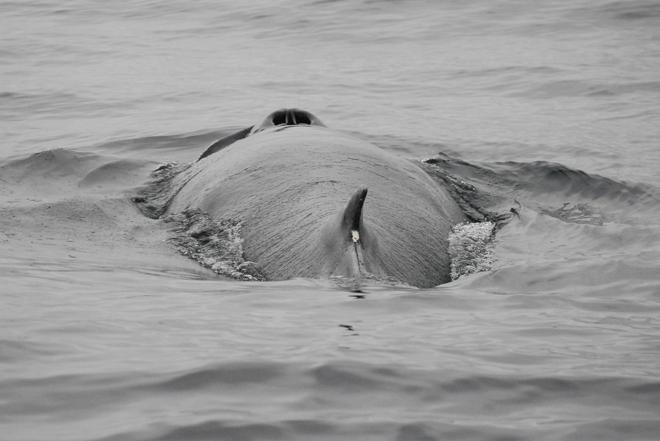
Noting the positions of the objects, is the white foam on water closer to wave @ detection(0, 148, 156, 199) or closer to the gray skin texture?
the gray skin texture

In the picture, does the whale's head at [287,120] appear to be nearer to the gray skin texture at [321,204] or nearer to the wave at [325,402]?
the gray skin texture at [321,204]

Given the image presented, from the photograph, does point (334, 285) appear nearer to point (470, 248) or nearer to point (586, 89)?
point (470, 248)

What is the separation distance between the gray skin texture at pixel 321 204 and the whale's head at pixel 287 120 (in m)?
0.16

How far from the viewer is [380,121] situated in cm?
1530

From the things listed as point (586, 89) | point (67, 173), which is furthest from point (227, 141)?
point (586, 89)

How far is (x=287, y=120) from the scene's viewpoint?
10.5 meters

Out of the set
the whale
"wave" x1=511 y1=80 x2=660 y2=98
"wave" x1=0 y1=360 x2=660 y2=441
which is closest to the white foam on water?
the whale

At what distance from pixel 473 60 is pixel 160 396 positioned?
16.0 m

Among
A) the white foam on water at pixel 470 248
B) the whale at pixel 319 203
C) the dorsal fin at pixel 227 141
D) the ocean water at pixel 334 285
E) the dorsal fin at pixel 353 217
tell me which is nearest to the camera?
the ocean water at pixel 334 285

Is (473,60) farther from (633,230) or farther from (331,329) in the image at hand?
(331,329)

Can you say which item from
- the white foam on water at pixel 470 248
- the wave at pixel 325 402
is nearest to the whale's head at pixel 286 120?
the white foam on water at pixel 470 248

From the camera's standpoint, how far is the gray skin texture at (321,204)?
6.68 meters

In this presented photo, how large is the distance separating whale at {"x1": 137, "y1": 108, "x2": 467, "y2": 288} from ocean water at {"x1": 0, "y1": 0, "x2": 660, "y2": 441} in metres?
0.30

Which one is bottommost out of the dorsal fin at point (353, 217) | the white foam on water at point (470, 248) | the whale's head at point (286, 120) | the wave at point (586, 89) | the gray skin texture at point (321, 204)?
the wave at point (586, 89)
